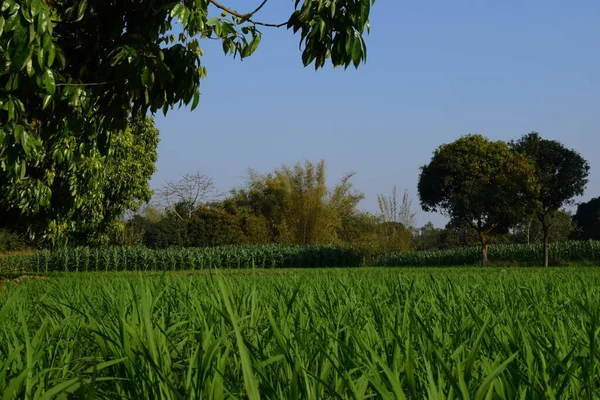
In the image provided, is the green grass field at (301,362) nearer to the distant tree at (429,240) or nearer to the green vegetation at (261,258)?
the green vegetation at (261,258)

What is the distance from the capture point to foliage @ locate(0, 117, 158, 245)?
10.5 metres

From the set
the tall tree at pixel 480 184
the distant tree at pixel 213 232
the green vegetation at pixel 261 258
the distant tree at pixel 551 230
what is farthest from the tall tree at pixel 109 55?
the distant tree at pixel 551 230

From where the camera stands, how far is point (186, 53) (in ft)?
15.8

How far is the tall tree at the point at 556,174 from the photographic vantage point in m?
26.5

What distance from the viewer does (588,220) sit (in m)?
48.8

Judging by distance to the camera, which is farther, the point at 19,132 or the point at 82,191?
the point at 82,191

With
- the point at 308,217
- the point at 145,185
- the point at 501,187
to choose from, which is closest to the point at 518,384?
the point at 145,185

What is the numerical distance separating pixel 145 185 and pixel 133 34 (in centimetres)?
1673

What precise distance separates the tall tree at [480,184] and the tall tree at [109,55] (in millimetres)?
22980

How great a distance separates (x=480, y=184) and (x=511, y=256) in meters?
4.17

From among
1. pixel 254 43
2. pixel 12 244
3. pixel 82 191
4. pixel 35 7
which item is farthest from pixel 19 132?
pixel 12 244

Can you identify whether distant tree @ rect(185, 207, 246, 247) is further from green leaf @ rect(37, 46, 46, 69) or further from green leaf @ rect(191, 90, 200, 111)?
green leaf @ rect(37, 46, 46, 69)

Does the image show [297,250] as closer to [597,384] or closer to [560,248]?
[560,248]

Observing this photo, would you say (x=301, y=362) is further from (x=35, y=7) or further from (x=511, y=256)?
(x=511, y=256)
